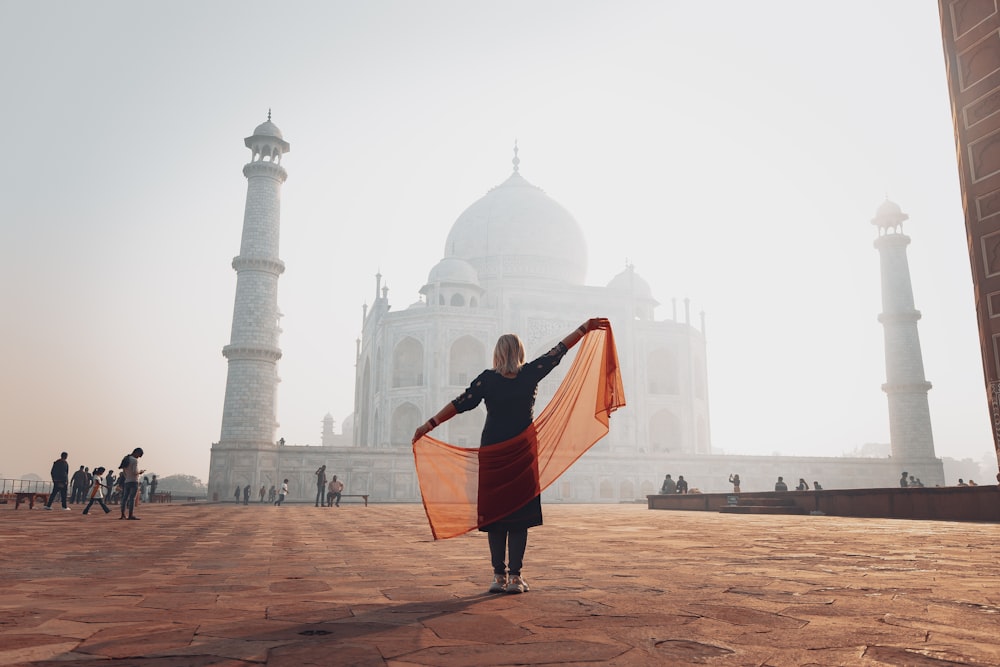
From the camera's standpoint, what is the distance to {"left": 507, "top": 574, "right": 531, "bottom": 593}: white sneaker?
3.03 metres

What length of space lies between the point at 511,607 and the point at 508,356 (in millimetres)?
1248

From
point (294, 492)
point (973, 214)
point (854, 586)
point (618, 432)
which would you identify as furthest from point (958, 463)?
point (854, 586)

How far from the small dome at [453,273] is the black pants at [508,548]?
31.9m

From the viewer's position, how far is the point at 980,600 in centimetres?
265

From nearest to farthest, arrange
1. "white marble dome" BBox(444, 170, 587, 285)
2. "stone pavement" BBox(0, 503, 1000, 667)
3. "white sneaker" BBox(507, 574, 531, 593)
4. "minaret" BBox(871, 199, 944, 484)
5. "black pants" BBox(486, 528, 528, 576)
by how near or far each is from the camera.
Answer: "stone pavement" BBox(0, 503, 1000, 667) < "white sneaker" BBox(507, 574, 531, 593) < "black pants" BBox(486, 528, 528, 576) < "minaret" BBox(871, 199, 944, 484) < "white marble dome" BBox(444, 170, 587, 285)

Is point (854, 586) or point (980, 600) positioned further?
point (854, 586)

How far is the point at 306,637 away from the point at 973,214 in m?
9.52

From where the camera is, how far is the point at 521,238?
38.8 metres

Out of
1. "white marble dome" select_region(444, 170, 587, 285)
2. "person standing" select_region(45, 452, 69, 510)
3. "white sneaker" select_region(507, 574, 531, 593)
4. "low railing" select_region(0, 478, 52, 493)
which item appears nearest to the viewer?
"white sneaker" select_region(507, 574, 531, 593)

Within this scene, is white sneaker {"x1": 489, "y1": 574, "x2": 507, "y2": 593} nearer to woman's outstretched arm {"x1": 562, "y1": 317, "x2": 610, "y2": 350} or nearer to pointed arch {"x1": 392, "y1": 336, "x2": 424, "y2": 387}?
woman's outstretched arm {"x1": 562, "y1": 317, "x2": 610, "y2": 350}

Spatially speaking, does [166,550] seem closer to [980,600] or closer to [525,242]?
[980,600]

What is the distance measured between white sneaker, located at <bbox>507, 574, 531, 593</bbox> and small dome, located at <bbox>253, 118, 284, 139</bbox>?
26.2m

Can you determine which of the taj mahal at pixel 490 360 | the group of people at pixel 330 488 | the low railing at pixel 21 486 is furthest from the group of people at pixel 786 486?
the low railing at pixel 21 486

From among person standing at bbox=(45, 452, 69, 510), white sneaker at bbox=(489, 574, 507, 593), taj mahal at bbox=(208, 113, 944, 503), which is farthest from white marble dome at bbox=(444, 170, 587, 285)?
white sneaker at bbox=(489, 574, 507, 593)
